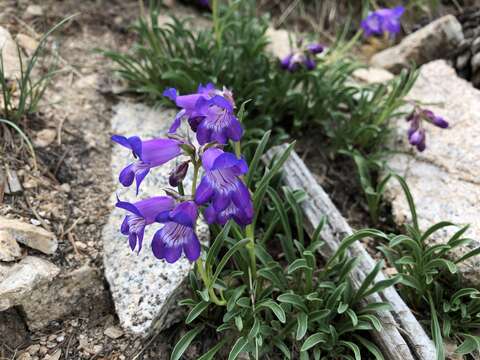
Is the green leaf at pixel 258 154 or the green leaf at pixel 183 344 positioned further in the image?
the green leaf at pixel 258 154

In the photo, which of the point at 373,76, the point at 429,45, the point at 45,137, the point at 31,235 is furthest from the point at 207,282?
the point at 429,45

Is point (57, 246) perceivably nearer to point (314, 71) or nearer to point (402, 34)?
point (314, 71)

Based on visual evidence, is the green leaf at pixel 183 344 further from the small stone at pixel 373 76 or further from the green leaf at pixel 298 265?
the small stone at pixel 373 76

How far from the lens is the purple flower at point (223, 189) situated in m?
2.21

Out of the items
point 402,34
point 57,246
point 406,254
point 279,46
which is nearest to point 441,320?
point 406,254

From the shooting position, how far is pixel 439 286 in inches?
126

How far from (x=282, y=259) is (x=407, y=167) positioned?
4.20 feet

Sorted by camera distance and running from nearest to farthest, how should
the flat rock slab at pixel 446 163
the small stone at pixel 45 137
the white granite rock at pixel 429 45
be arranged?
the flat rock slab at pixel 446 163, the small stone at pixel 45 137, the white granite rock at pixel 429 45

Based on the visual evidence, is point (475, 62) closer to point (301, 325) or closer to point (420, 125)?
point (420, 125)

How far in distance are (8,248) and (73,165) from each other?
1.00 meters

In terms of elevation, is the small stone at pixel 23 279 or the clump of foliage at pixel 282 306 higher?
the clump of foliage at pixel 282 306

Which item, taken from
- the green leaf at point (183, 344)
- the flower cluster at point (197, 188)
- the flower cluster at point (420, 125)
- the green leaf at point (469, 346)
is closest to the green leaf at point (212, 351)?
the green leaf at point (183, 344)

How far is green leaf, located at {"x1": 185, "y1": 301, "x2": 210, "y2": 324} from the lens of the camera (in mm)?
2778

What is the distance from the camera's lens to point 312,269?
3.05m
